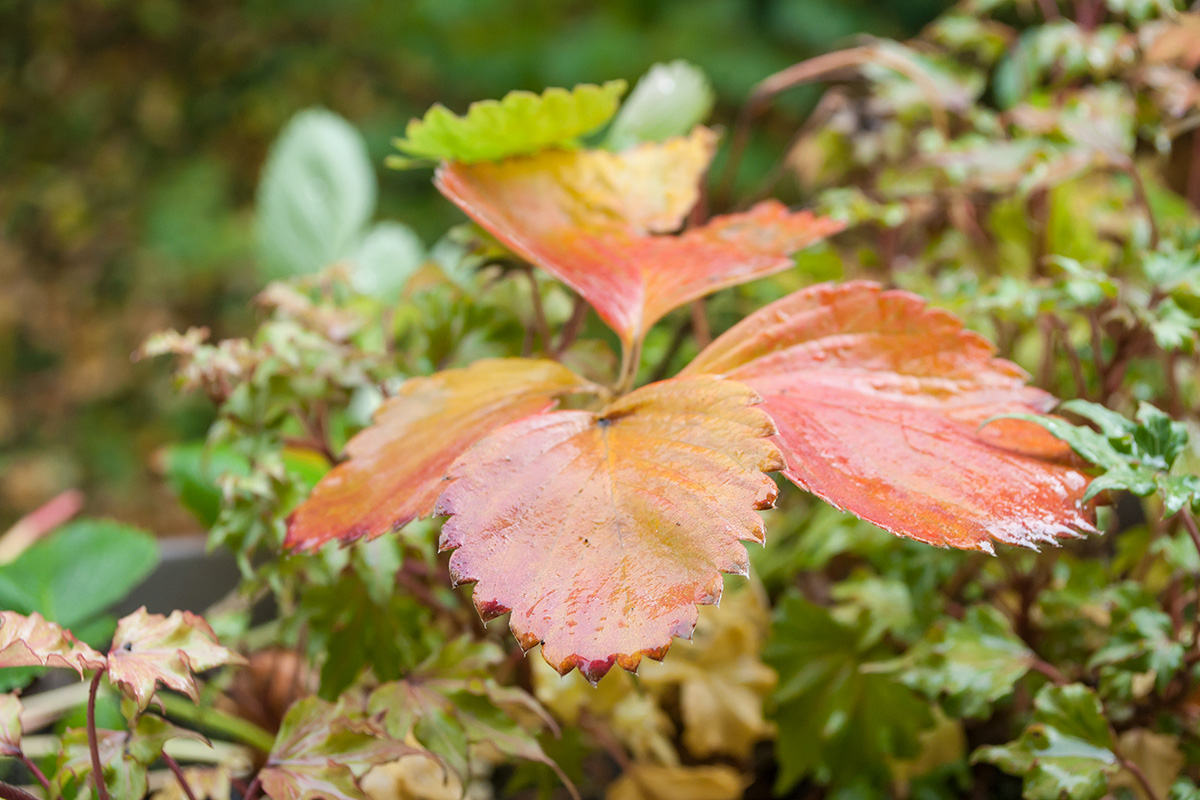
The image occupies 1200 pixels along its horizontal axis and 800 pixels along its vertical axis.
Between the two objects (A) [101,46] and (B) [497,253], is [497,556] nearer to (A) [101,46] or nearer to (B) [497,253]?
(B) [497,253]

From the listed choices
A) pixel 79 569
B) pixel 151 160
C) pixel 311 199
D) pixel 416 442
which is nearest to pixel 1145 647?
pixel 416 442

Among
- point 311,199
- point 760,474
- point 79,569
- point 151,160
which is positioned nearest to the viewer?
point 760,474

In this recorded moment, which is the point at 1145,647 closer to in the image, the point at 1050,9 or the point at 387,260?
the point at 1050,9

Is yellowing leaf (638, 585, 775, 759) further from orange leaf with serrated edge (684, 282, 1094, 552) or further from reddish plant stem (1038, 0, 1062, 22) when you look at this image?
reddish plant stem (1038, 0, 1062, 22)

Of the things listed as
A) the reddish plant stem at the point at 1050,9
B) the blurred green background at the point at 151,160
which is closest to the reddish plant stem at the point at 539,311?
the reddish plant stem at the point at 1050,9

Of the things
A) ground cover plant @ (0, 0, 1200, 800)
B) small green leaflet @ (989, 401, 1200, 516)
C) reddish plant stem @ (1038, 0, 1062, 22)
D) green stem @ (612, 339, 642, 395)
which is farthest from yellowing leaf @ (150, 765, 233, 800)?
reddish plant stem @ (1038, 0, 1062, 22)

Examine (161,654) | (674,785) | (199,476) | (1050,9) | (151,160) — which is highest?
(1050,9)

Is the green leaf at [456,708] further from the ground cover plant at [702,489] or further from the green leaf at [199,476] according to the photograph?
the green leaf at [199,476]
